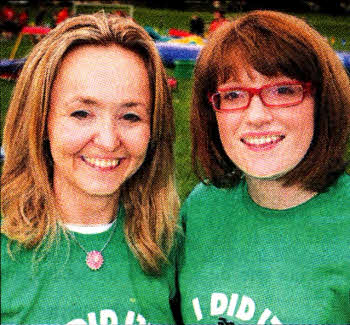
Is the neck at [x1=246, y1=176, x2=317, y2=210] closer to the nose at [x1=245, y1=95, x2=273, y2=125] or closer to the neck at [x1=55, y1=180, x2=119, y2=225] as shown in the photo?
the nose at [x1=245, y1=95, x2=273, y2=125]

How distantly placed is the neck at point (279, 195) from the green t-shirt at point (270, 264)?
0.03 m

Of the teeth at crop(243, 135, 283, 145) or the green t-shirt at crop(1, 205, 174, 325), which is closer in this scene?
the green t-shirt at crop(1, 205, 174, 325)

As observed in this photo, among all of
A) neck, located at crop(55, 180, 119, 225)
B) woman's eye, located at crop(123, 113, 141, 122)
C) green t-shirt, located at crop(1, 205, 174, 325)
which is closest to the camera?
green t-shirt, located at crop(1, 205, 174, 325)

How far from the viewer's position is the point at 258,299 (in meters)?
2.09

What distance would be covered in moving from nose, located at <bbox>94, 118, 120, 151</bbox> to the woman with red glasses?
50cm

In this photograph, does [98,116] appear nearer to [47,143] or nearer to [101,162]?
[101,162]

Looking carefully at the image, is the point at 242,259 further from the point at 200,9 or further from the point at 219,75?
the point at 200,9

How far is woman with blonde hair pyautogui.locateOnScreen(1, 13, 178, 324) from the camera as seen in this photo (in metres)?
2.00

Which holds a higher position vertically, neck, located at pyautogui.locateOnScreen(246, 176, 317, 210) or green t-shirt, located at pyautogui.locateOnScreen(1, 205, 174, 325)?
neck, located at pyautogui.locateOnScreen(246, 176, 317, 210)

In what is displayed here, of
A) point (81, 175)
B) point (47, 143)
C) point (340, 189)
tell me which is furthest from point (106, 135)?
point (340, 189)

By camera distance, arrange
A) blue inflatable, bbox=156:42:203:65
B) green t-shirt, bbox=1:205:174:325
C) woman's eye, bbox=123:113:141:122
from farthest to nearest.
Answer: blue inflatable, bbox=156:42:203:65
woman's eye, bbox=123:113:141:122
green t-shirt, bbox=1:205:174:325

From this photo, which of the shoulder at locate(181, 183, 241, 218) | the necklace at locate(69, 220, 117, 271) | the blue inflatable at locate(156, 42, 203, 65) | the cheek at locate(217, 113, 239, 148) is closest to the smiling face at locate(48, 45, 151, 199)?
the necklace at locate(69, 220, 117, 271)

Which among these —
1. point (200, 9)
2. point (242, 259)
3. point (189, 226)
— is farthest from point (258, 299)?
point (200, 9)

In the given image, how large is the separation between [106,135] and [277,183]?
2.51ft
